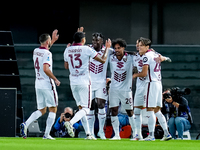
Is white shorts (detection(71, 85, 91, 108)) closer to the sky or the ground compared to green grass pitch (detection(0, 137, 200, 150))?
closer to the sky

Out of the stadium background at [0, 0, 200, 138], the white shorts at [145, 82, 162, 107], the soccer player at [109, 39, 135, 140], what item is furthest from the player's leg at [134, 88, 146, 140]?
the stadium background at [0, 0, 200, 138]

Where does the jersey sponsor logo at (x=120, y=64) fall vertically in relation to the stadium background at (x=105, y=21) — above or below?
below

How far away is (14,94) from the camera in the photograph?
484 inches

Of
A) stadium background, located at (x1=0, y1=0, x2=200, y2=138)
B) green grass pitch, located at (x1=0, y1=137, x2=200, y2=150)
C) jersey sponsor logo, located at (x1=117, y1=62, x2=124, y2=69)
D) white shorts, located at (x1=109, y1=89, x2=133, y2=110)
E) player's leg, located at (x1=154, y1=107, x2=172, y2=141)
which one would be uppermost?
stadium background, located at (x1=0, y1=0, x2=200, y2=138)

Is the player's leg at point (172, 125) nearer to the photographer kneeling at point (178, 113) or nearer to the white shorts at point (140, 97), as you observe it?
the photographer kneeling at point (178, 113)

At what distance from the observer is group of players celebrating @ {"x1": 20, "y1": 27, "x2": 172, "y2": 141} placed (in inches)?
401

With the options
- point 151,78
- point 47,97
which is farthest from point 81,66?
point 151,78

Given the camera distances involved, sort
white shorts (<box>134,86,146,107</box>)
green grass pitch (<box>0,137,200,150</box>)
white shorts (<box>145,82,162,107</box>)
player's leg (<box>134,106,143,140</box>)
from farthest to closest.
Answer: player's leg (<box>134,106,143,140</box>), white shorts (<box>134,86,146,107</box>), white shorts (<box>145,82,162,107</box>), green grass pitch (<box>0,137,200,150</box>)

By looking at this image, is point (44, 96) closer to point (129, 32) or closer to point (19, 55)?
point (19, 55)

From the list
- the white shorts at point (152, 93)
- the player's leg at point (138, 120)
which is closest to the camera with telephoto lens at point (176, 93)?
the player's leg at point (138, 120)

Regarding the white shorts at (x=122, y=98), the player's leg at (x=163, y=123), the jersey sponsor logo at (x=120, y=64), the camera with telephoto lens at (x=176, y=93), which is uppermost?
the jersey sponsor logo at (x=120, y=64)

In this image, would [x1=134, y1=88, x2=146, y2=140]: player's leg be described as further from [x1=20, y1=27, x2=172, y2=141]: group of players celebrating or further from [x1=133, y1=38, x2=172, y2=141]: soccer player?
[x1=133, y1=38, x2=172, y2=141]: soccer player

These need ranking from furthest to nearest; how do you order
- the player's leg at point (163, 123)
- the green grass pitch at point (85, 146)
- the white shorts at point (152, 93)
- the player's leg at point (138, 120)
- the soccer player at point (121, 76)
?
the player's leg at point (138, 120)
the soccer player at point (121, 76)
the player's leg at point (163, 123)
the white shorts at point (152, 93)
the green grass pitch at point (85, 146)

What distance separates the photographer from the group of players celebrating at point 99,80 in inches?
401
